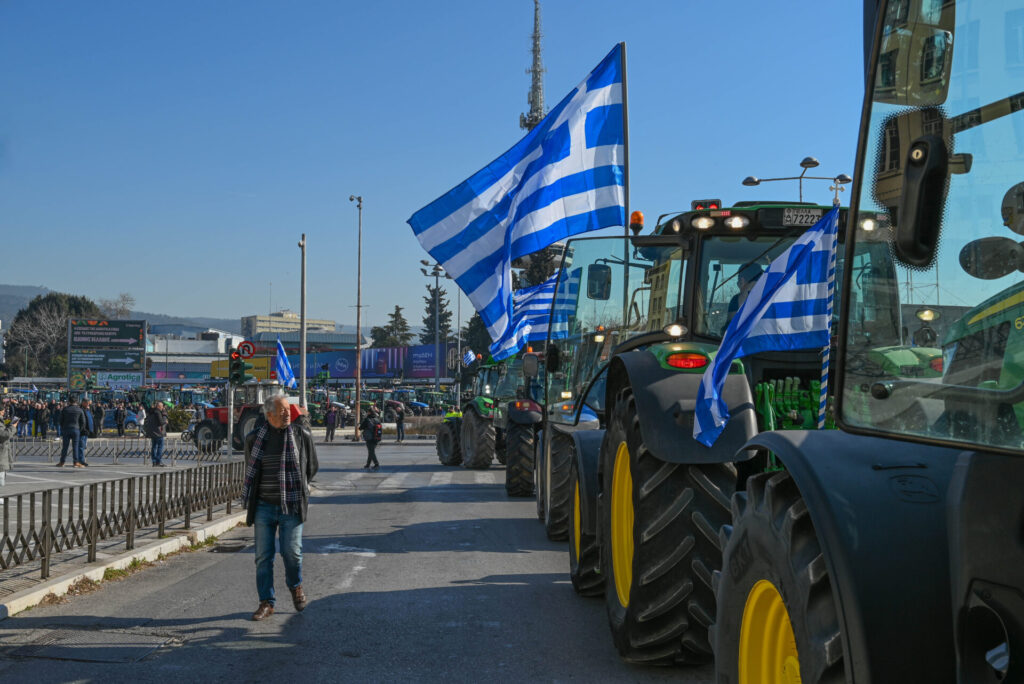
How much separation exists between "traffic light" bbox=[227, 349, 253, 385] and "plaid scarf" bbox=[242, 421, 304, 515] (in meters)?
14.7

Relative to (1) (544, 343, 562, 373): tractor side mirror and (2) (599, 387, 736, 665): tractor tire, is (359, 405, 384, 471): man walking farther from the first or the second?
(2) (599, 387, 736, 665): tractor tire

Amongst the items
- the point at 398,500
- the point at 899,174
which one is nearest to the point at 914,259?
the point at 899,174

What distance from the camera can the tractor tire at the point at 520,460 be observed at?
15.6 meters

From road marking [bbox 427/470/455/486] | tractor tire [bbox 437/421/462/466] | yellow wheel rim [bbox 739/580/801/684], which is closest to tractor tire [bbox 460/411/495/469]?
road marking [bbox 427/470/455/486]

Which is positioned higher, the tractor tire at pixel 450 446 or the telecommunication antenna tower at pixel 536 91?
→ the telecommunication antenna tower at pixel 536 91

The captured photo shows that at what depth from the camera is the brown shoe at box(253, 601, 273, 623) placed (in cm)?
727

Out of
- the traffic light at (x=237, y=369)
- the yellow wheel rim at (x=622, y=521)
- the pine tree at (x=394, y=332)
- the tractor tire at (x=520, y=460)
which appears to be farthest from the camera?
the pine tree at (x=394, y=332)

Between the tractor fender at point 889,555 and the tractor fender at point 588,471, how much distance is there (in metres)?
4.08

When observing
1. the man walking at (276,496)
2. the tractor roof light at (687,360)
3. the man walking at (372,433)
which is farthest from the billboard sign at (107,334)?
the tractor roof light at (687,360)

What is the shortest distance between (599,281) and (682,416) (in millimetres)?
3221

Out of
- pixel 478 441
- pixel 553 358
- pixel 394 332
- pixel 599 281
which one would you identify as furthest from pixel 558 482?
pixel 394 332

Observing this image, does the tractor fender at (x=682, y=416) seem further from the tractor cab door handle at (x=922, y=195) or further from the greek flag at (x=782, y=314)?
the tractor cab door handle at (x=922, y=195)

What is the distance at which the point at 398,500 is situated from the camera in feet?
55.3

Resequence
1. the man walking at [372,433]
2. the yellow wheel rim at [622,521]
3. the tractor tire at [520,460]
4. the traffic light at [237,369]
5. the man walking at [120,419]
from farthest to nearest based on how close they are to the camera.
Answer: the man walking at [120,419]
the man walking at [372,433]
the traffic light at [237,369]
the tractor tire at [520,460]
the yellow wheel rim at [622,521]
